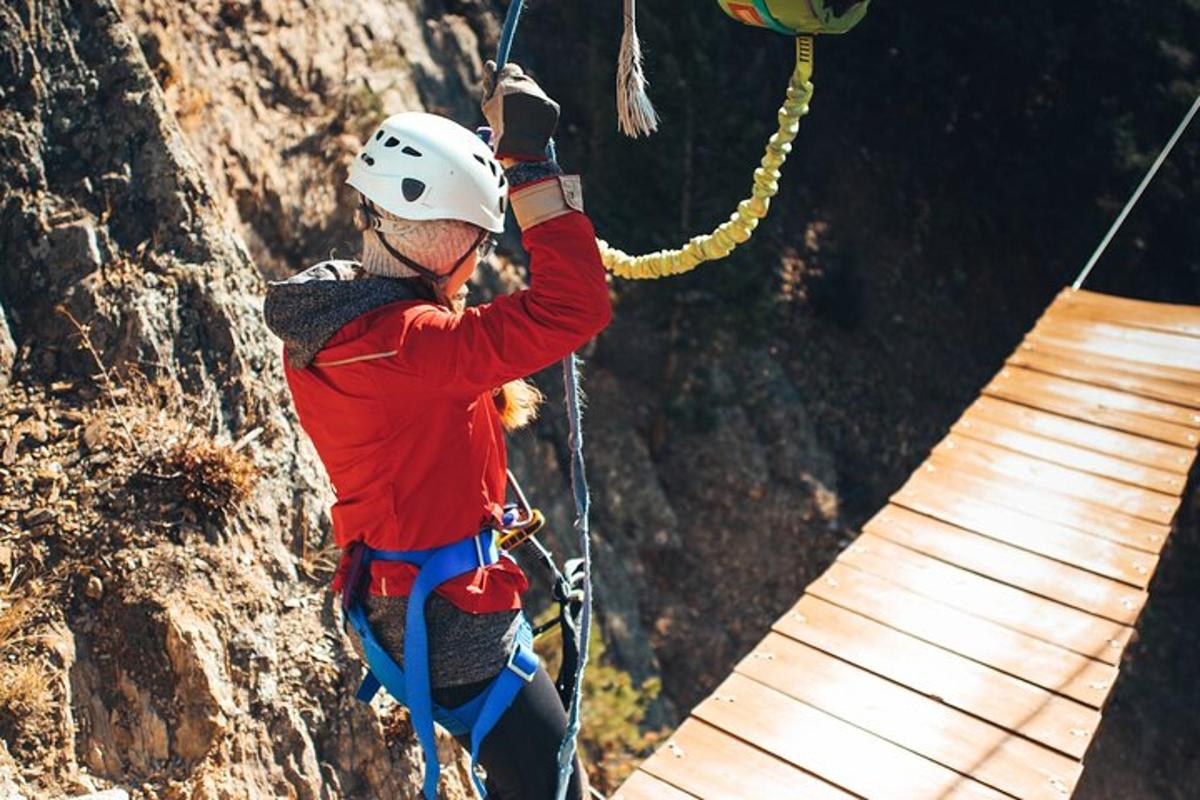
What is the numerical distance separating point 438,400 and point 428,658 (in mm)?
656

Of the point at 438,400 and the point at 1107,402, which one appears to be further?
the point at 1107,402

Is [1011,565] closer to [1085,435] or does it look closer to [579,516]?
[1085,435]

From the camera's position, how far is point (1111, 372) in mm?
5762

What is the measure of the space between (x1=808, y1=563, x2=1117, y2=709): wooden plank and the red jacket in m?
1.90

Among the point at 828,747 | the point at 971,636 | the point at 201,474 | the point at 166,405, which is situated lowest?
the point at 971,636

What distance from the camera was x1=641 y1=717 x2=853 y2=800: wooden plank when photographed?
3416 millimetres

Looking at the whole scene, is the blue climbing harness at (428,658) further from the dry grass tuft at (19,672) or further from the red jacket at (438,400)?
the dry grass tuft at (19,672)

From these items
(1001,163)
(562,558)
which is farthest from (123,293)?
(1001,163)

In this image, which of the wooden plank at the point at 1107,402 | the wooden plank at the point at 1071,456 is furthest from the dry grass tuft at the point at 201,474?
the wooden plank at the point at 1107,402

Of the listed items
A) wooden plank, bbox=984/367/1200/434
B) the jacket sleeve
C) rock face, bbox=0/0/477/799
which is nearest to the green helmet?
the jacket sleeve

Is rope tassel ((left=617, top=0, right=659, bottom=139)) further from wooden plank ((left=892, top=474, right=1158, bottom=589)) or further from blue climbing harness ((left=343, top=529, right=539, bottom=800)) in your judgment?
wooden plank ((left=892, top=474, right=1158, bottom=589))

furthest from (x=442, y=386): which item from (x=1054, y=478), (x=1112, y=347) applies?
(x=1112, y=347)

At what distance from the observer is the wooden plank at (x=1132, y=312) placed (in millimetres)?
6281

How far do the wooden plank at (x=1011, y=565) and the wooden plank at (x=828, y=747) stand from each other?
107cm
